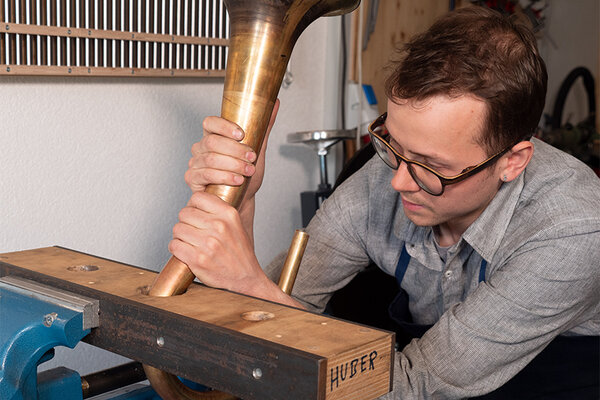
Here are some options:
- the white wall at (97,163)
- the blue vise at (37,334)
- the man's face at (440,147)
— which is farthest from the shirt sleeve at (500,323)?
the white wall at (97,163)

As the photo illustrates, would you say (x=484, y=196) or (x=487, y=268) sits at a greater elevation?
(x=484, y=196)

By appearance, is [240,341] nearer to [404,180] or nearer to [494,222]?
[404,180]

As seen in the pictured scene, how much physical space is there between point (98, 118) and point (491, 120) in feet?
3.07

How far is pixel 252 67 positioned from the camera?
1.00 metres

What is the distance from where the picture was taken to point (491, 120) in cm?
124

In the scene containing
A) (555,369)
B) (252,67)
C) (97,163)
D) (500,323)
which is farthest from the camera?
(97,163)

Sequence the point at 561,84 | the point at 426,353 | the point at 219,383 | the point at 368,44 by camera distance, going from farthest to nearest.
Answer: the point at 561,84
the point at 368,44
the point at 426,353
the point at 219,383

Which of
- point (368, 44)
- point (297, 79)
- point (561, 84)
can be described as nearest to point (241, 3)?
point (297, 79)

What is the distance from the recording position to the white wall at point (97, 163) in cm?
156

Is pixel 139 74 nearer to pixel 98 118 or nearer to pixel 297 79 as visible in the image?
pixel 98 118

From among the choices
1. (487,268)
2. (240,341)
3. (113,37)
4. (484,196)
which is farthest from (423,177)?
(113,37)

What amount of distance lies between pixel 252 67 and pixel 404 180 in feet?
1.28

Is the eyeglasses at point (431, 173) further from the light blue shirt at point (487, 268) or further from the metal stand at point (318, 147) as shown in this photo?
the metal stand at point (318, 147)

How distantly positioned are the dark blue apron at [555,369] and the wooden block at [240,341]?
0.74 meters
